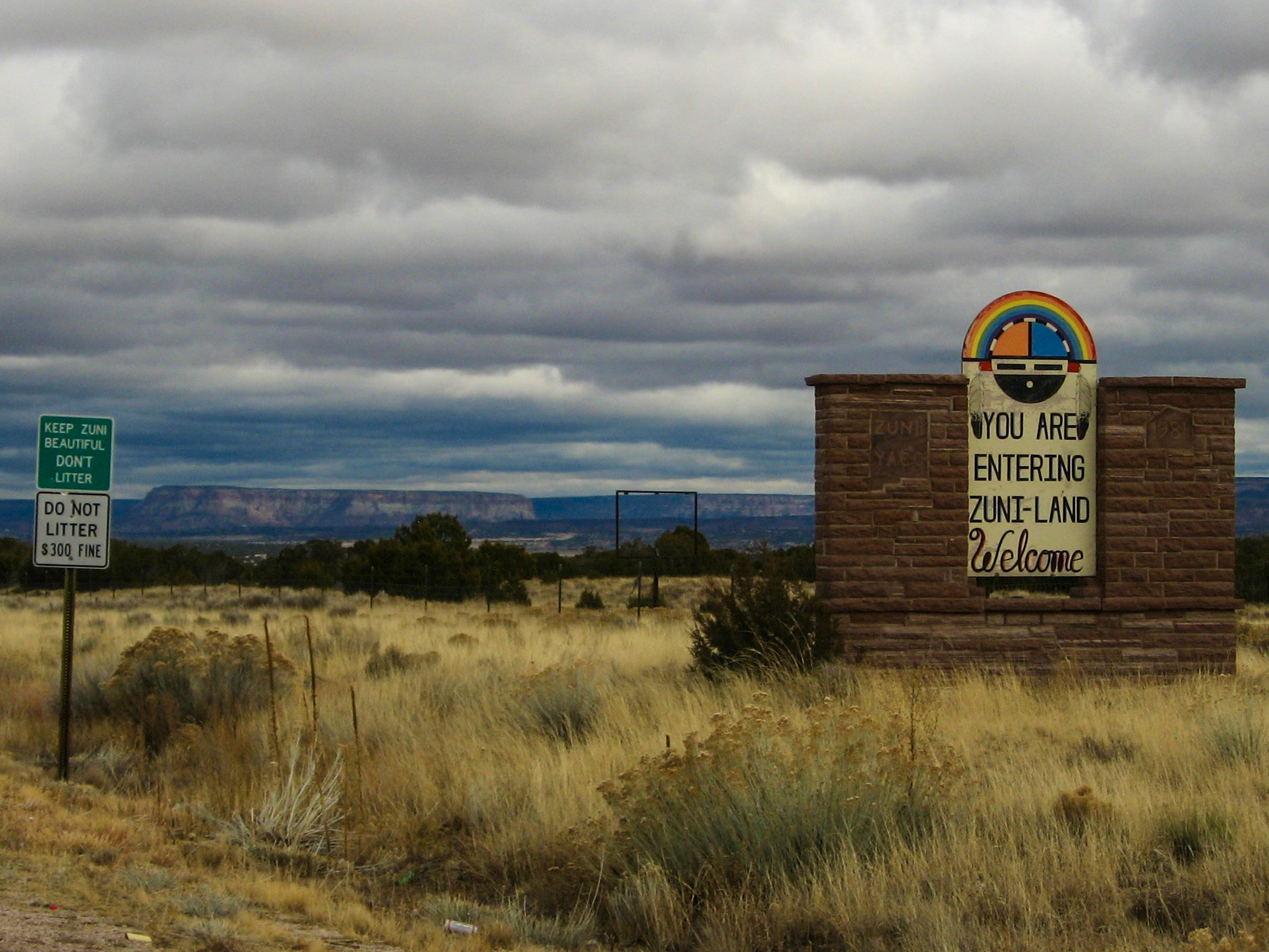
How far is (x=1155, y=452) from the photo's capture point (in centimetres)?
1450

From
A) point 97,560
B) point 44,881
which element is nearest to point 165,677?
point 97,560

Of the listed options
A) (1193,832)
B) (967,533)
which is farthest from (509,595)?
(1193,832)

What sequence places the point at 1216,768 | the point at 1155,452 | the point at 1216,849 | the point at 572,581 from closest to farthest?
the point at 1216,849, the point at 1216,768, the point at 1155,452, the point at 572,581

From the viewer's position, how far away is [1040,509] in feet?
47.6

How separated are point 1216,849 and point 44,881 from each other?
6274 millimetres

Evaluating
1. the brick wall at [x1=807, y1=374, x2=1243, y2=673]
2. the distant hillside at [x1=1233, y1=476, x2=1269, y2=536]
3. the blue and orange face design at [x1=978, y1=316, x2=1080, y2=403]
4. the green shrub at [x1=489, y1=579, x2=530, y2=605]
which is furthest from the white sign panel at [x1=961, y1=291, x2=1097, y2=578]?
the distant hillside at [x1=1233, y1=476, x2=1269, y2=536]

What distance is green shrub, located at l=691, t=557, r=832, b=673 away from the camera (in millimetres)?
13734

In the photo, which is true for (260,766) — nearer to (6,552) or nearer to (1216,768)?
(1216,768)

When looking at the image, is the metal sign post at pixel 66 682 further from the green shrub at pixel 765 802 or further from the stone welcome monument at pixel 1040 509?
the stone welcome monument at pixel 1040 509

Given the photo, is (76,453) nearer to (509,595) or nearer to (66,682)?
(66,682)

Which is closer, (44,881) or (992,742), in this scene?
(44,881)

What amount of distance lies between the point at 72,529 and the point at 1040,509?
30.2ft

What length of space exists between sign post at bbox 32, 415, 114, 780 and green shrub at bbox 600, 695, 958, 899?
20.1ft

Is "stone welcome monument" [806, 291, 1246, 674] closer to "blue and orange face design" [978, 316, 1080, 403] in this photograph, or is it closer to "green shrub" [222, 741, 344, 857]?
"blue and orange face design" [978, 316, 1080, 403]
